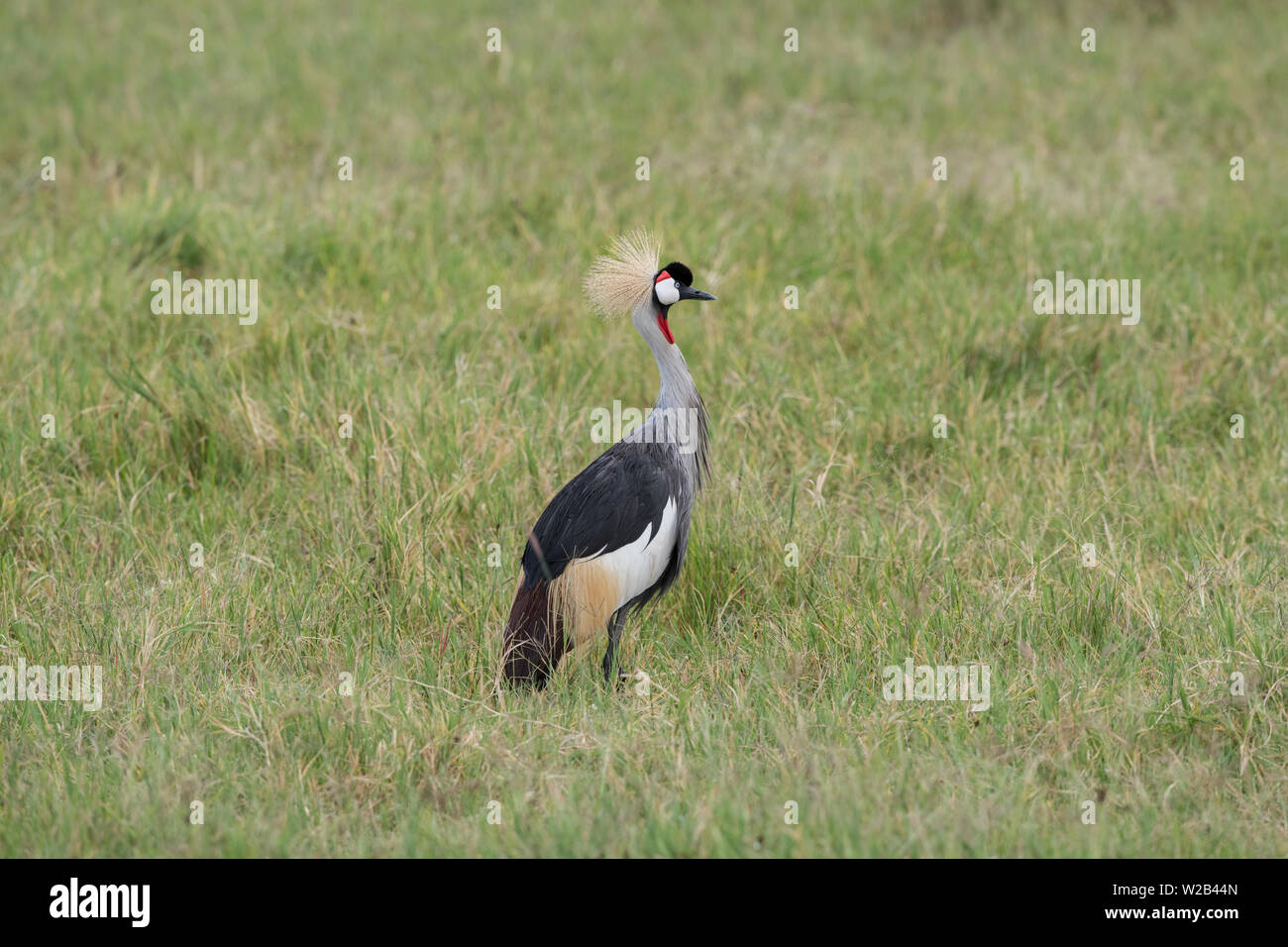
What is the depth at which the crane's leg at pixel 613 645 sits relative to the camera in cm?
431

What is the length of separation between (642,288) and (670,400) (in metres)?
0.39

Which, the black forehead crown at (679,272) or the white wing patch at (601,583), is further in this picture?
the black forehead crown at (679,272)

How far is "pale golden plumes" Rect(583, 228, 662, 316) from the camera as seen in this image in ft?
14.6

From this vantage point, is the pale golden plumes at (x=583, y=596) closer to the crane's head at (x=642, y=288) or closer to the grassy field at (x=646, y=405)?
the grassy field at (x=646, y=405)

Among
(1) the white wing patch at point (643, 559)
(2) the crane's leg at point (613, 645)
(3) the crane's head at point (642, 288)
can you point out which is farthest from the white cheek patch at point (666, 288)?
(2) the crane's leg at point (613, 645)

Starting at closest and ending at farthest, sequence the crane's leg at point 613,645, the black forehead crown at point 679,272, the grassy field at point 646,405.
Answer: the grassy field at point 646,405
the crane's leg at point 613,645
the black forehead crown at point 679,272

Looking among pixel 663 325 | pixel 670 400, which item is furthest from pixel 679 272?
pixel 670 400

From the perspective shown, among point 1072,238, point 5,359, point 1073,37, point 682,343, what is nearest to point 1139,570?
point 682,343

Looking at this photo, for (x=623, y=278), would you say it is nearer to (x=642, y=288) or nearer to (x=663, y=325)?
(x=642, y=288)

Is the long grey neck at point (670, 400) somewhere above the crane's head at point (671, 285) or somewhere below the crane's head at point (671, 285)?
below

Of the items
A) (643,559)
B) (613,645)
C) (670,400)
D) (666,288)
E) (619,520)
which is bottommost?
(613,645)

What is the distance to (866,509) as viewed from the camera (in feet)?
17.5

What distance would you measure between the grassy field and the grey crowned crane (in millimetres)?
185

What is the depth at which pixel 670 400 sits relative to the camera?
451 centimetres
